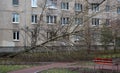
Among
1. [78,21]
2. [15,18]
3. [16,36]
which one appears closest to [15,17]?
[15,18]

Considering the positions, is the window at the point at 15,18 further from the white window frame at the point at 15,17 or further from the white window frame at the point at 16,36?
the white window frame at the point at 16,36

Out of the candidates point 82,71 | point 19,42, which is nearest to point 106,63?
point 82,71

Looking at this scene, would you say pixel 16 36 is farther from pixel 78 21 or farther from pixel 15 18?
pixel 78 21

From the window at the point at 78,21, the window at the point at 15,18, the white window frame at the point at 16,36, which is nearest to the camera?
the window at the point at 78,21

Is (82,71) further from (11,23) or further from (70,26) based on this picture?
(11,23)

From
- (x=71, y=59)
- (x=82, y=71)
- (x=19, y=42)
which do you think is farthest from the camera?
(x=19, y=42)

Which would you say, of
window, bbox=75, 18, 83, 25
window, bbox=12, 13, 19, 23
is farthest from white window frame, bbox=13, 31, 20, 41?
window, bbox=75, 18, 83, 25

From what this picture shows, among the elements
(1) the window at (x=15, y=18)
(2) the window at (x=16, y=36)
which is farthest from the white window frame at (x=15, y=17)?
(2) the window at (x=16, y=36)

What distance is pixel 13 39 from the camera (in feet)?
185

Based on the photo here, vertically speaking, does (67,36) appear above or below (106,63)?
above

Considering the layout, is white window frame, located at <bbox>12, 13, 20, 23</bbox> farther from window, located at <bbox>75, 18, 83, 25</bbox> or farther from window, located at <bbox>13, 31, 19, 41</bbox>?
window, located at <bbox>75, 18, 83, 25</bbox>

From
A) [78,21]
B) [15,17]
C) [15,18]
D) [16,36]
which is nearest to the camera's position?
[78,21]

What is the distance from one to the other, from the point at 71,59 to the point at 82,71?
11834 mm

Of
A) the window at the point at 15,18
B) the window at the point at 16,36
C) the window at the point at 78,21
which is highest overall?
the window at the point at 15,18
